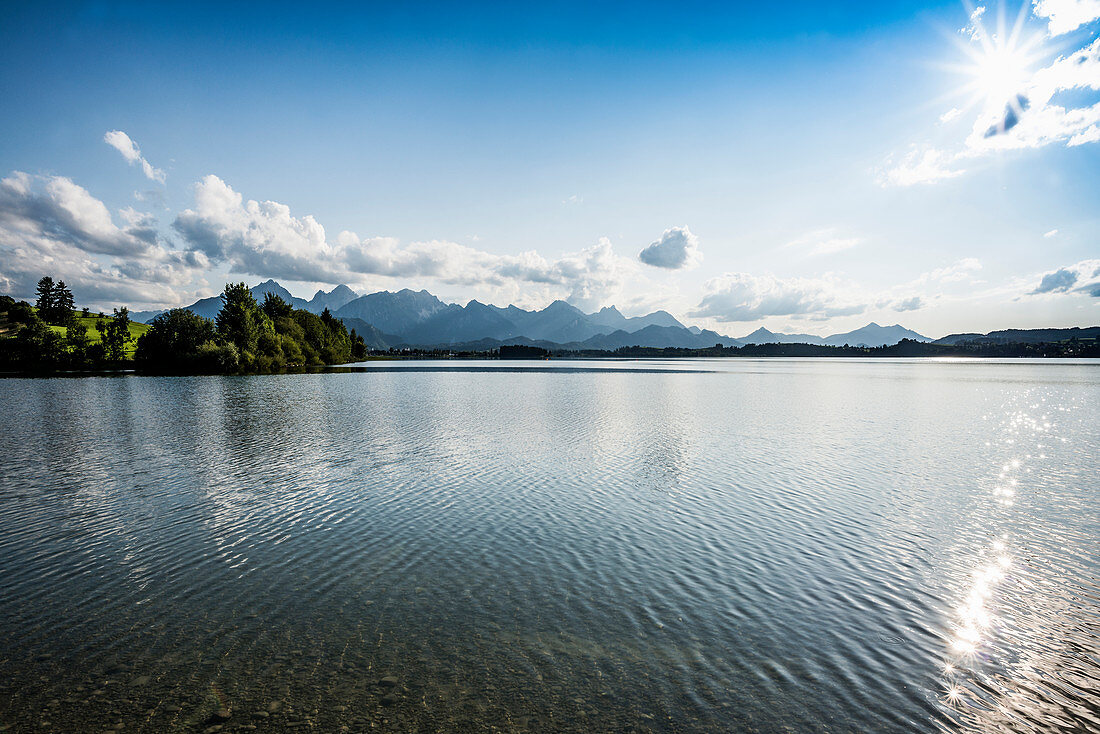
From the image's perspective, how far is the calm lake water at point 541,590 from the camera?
388 inches

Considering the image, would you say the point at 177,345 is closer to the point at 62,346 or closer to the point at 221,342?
the point at 221,342

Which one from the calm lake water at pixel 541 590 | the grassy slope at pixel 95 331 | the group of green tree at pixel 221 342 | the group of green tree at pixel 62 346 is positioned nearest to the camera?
the calm lake water at pixel 541 590

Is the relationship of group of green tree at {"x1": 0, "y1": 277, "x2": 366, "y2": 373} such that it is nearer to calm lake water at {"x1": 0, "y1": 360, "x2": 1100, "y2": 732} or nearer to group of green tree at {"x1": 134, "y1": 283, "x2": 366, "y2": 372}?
group of green tree at {"x1": 134, "y1": 283, "x2": 366, "y2": 372}

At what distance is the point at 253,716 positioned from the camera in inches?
363

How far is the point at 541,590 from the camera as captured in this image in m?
14.7

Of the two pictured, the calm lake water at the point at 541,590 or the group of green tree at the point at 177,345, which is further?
the group of green tree at the point at 177,345

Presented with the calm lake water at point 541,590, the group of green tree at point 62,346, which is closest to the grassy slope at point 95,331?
the group of green tree at point 62,346

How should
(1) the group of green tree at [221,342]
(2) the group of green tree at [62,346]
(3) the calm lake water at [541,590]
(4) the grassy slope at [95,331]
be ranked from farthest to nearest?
(4) the grassy slope at [95,331] < (2) the group of green tree at [62,346] < (1) the group of green tree at [221,342] < (3) the calm lake water at [541,590]

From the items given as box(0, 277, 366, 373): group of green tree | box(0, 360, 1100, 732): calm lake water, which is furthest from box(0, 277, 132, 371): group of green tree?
box(0, 360, 1100, 732): calm lake water

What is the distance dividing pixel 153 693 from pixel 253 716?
2470 millimetres

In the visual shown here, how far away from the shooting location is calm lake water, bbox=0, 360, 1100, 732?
9844 mm

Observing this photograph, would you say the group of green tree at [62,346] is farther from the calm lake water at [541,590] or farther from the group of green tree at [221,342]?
the calm lake water at [541,590]

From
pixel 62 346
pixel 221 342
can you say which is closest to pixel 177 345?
pixel 221 342

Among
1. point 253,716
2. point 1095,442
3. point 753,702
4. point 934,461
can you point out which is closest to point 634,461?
point 934,461
